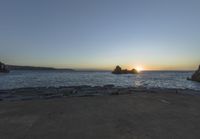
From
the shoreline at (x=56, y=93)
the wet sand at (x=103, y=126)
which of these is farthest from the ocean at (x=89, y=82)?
the wet sand at (x=103, y=126)

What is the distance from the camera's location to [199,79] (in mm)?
47406

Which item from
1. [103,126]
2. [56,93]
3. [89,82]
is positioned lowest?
[89,82]

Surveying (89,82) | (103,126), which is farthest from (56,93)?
(89,82)

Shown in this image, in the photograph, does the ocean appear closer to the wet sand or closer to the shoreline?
the shoreline

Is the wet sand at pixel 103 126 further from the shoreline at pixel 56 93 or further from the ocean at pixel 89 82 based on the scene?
the ocean at pixel 89 82

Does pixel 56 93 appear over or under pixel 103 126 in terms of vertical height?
under

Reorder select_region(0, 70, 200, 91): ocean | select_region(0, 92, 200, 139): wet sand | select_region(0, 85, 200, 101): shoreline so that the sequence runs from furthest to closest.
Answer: select_region(0, 70, 200, 91): ocean < select_region(0, 85, 200, 101): shoreline < select_region(0, 92, 200, 139): wet sand

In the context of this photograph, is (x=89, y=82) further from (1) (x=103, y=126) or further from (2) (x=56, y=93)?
(1) (x=103, y=126)

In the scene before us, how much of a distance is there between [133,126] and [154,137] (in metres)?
1.08

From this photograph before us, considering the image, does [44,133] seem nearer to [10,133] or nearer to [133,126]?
[10,133]

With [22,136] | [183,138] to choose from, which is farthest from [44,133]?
[183,138]

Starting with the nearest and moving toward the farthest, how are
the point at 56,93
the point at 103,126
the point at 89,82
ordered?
the point at 103,126
the point at 56,93
the point at 89,82

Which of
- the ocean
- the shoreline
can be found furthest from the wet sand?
the ocean

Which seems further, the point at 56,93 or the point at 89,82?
the point at 89,82
